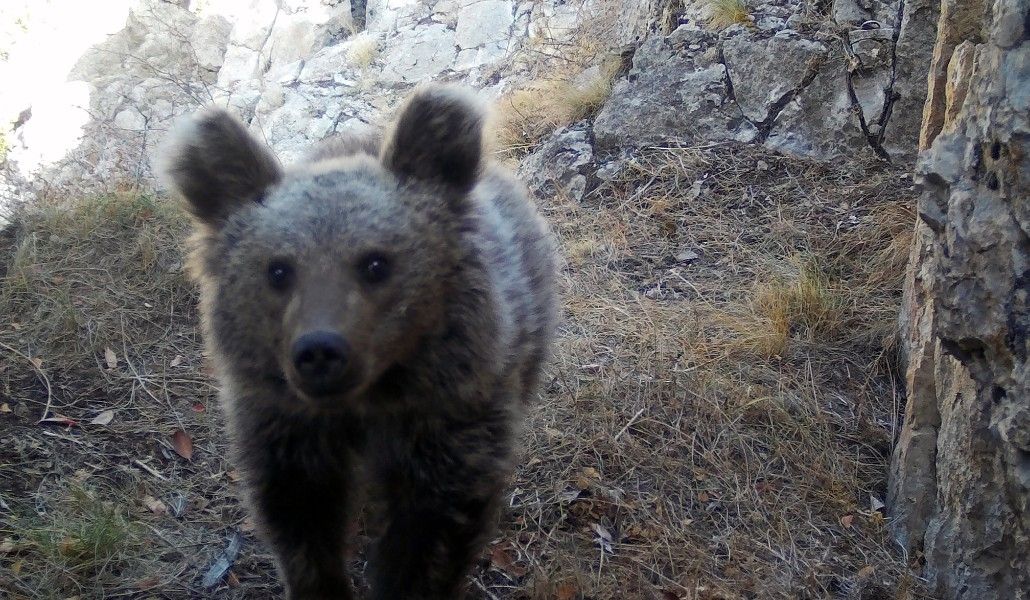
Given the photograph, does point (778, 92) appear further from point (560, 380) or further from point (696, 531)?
point (696, 531)

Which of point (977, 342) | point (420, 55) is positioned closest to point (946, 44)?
point (977, 342)

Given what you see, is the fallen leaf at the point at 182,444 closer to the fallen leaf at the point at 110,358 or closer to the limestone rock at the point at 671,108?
the fallen leaf at the point at 110,358

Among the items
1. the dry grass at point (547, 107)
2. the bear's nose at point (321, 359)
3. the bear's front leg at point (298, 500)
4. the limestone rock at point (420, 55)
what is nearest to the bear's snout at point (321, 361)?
the bear's nose at point (321, 359)

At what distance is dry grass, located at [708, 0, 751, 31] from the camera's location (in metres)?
6.61

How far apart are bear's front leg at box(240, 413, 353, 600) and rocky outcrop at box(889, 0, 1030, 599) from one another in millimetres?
2029

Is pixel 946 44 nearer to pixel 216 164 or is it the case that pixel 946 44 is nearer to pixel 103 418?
pixel 216 164

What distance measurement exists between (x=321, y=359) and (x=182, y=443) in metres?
1.85

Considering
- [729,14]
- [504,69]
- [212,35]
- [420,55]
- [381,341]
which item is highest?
[381,341]

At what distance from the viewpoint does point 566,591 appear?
306 cm

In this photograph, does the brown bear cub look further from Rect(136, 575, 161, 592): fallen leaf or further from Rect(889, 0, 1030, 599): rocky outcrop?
Rect(889, 0, 1030, 599): rocky outcrop

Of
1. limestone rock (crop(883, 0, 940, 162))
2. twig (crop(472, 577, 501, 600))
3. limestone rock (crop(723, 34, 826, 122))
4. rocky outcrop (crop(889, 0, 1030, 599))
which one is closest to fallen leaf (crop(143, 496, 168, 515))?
twig (crop(472, 577, 501, 600))

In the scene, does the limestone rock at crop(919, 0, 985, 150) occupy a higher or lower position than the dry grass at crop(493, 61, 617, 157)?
higher

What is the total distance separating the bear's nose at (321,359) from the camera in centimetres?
223

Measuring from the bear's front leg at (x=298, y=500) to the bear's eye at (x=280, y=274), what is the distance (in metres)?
0.54
